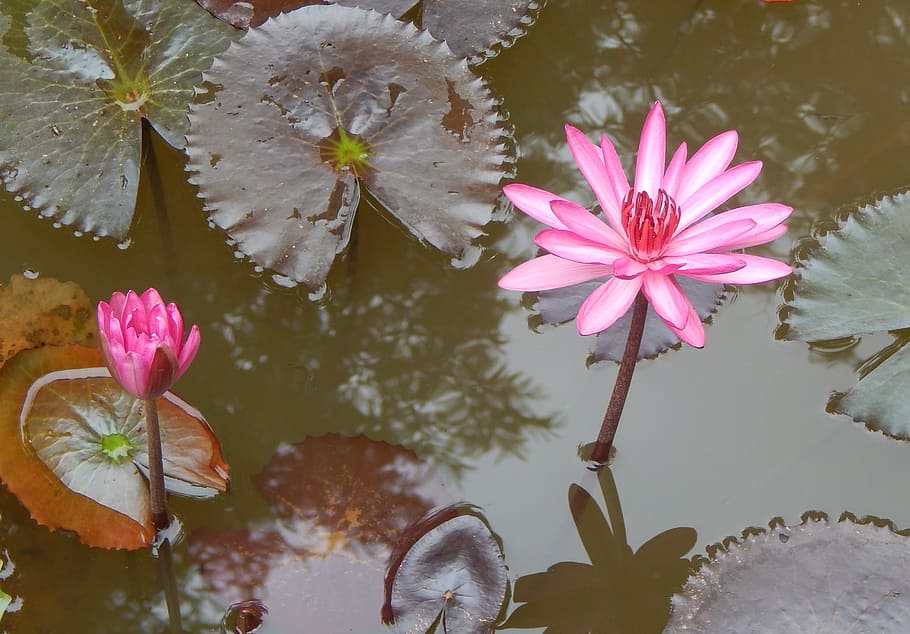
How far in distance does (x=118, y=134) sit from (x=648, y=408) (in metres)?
1.50

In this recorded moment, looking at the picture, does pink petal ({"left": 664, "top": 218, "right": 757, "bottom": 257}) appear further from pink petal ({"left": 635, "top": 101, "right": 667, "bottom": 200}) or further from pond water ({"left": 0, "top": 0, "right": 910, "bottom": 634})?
pond water ({"left": 0, "top": 0, "right": 910, "bottom": 634})

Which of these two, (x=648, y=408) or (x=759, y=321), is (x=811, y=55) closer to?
(x=759, y=321)

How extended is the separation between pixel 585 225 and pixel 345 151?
0.84 meters

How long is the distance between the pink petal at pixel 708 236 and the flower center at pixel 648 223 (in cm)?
3

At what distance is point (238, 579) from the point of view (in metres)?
2.03

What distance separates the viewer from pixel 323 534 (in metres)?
2.05

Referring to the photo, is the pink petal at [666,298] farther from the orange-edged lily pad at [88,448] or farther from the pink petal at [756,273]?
the orange-edged lily pad at [88,448]

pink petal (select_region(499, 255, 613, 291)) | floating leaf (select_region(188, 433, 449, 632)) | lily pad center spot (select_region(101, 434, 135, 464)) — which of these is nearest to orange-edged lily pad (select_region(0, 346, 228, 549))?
lily pad center spot (select_region(101, 434, 135, 464))

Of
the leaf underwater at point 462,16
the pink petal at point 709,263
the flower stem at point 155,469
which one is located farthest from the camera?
the leaf underwater at point 462,16

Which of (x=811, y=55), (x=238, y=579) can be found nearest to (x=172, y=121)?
(x=238, y=579)

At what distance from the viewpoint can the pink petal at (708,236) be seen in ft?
5.46

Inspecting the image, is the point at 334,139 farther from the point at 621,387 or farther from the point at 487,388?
the point at 621,387

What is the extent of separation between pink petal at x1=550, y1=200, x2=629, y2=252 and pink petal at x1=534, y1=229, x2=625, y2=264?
1cm

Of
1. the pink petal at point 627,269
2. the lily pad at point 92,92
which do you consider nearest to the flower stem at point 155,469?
the lily pad at point 92,92
